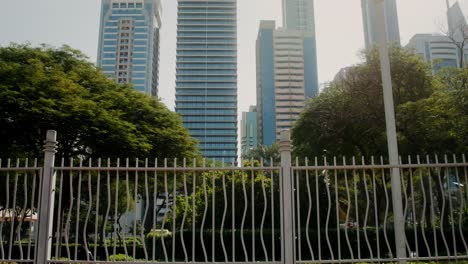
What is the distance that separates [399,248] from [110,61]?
94750mm

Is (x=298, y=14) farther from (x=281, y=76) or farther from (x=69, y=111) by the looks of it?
(x=69, y=111)

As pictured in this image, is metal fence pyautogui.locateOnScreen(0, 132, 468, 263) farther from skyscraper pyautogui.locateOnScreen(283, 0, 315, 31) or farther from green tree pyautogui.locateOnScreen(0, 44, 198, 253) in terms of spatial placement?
skyscraper pyautogui.locateOnScreen(283, 0, 315, 31)

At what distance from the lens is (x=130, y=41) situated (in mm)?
91188

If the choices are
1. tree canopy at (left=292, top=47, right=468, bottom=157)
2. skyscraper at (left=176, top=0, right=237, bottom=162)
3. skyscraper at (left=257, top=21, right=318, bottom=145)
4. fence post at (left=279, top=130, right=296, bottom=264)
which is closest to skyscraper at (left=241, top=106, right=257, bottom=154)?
skyscraper at (left=257, top=21, right=318, bottom=145)

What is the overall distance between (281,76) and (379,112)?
82.3 metres

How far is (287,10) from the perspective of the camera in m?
118

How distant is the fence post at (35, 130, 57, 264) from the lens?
517cm

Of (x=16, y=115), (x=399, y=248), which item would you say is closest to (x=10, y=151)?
(x=16, y=115)

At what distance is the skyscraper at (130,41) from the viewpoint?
298 feet

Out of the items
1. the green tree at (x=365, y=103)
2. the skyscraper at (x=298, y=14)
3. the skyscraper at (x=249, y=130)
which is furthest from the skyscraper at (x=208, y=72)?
the green tree at (x=365, y=103)

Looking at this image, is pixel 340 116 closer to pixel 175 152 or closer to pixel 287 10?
pixel 175 152

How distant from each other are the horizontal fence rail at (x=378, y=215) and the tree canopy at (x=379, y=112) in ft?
2.40

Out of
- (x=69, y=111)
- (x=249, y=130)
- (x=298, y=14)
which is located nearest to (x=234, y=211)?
(x=69, y=111)

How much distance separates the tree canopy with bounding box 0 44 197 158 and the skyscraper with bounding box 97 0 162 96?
254ft
